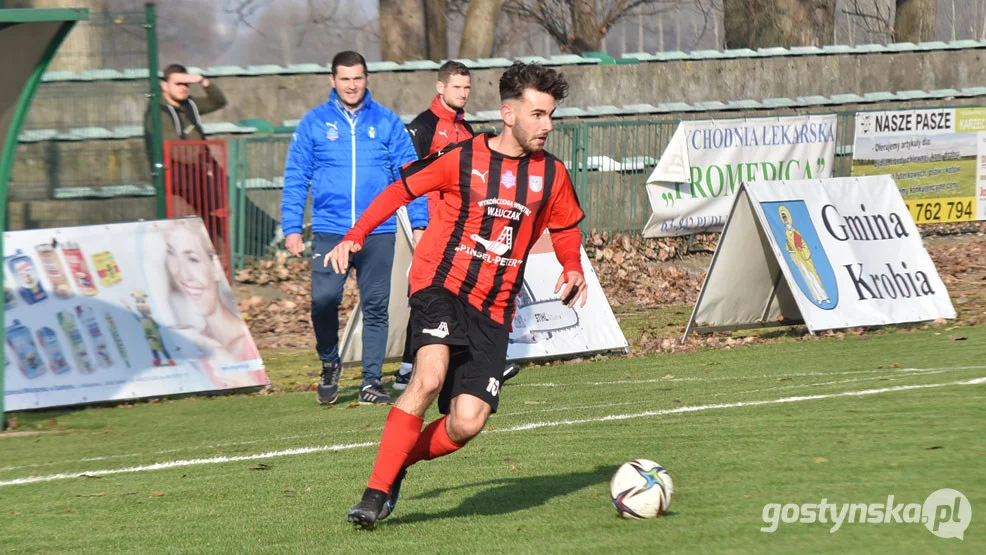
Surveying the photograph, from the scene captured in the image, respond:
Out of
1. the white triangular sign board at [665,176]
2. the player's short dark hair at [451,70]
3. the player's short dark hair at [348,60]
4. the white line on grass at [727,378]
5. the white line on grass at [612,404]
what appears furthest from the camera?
the white triangular sign board at [665,176]

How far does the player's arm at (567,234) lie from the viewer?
19.3 ft

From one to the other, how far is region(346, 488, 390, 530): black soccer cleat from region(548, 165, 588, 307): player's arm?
4.10 feet

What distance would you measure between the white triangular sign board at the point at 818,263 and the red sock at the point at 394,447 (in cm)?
591

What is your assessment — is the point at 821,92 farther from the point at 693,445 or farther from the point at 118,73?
the point at 693,445

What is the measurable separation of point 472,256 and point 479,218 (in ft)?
0.58

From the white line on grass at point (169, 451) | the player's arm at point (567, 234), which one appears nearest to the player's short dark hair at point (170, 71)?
the white line on grass at point (169, 451)

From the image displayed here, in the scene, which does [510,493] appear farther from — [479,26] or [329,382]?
[479,26]

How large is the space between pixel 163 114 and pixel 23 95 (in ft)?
18.7

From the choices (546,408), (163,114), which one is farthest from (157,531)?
(163,114)

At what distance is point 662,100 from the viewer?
851 inches

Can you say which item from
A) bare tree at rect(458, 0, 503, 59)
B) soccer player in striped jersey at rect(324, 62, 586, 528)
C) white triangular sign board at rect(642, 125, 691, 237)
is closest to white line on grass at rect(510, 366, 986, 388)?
soccer player in striped jersey at rect(324, 62, 586, 528)
